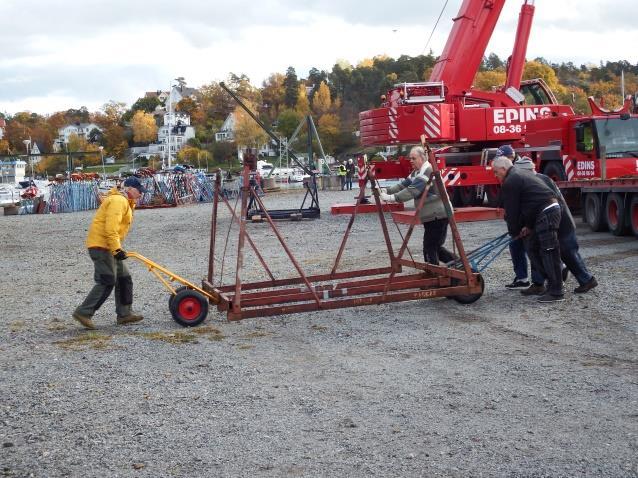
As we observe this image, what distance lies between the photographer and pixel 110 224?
9688mm

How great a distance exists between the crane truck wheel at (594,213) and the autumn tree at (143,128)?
15380 centimetres

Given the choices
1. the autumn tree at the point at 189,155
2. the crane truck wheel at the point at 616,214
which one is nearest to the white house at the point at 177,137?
the autumn tree at the point at 189,155

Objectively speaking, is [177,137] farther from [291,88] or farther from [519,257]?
[519,257]

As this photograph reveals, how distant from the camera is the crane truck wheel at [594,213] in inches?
653

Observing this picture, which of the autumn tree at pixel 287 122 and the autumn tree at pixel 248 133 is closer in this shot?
the autumn tree at pixel 248 133

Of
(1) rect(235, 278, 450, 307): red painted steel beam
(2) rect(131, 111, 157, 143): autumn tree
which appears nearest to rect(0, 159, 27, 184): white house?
(2) rect(131, 111, 157, 143): autumn tree

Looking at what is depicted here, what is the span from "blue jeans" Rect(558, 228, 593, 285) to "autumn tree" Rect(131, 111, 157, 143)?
159871 millimetres

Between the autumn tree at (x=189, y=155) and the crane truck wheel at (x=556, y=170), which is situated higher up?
the autumn tree at (x=189, y=155)

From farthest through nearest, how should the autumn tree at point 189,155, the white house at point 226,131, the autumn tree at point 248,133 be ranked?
the white house at point 226,131
the autumn tree at point 189,155
the autumn tree at point 248,133

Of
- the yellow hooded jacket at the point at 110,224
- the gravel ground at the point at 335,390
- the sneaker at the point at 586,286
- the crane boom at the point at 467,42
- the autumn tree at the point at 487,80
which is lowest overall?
the gravel ground at the point at 335,390

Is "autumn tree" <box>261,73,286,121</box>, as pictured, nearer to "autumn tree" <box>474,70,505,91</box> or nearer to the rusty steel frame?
"autumn tree" <box>474,70,505,91</box>

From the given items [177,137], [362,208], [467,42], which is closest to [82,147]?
[177,137]

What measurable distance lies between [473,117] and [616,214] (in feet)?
20.2

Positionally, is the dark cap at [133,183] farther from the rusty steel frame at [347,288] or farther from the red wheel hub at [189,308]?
the red wheel hub at [189,308]
